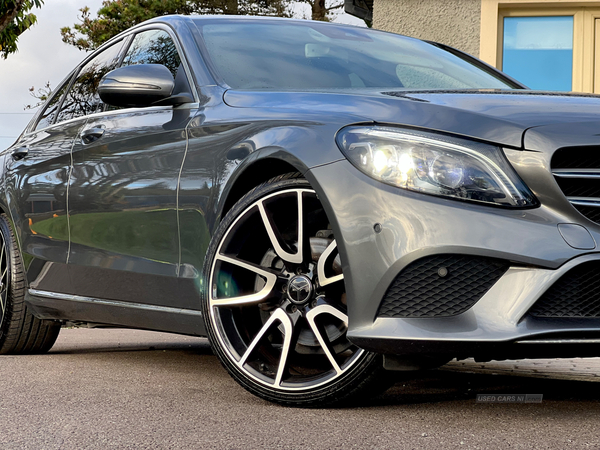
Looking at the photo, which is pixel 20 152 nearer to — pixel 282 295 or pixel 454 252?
pixel 282 295

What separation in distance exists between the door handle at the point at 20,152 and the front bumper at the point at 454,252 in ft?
9.83

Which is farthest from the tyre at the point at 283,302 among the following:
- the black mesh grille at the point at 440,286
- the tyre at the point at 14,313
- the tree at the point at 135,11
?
the tree at the point at 135,11

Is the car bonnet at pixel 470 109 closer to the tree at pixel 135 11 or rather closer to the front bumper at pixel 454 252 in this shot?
the front bumper at pixel 454 252

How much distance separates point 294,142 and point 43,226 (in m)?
2.24

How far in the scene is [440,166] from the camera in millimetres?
2553

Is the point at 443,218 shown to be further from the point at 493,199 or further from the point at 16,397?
the point at 16,397

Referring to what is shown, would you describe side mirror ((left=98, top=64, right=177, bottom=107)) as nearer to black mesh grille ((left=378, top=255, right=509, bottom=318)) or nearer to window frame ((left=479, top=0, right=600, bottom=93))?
black mesh grille ((left=378, top=255, right=509, bottom=318))

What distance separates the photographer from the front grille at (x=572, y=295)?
2443mm

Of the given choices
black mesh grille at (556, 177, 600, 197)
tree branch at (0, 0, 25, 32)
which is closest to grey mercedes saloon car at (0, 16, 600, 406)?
black mesh grille at (556, 177, 600, 197)

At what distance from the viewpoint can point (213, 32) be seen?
399 cm

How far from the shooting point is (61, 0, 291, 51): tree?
23703mm

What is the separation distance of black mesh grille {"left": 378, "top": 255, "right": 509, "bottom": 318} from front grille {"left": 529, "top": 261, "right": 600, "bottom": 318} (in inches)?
5.8

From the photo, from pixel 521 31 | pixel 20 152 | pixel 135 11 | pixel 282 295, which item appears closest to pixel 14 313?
pixel 20 152

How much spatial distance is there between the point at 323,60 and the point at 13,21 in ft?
47.6
